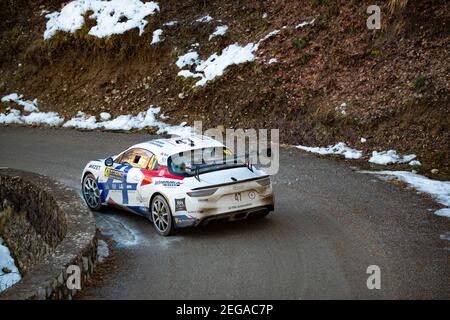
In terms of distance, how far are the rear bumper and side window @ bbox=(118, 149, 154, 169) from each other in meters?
1.73

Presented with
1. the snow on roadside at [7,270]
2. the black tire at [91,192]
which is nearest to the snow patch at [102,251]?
the black tire at [91,192]

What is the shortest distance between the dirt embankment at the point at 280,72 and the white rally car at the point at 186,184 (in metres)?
5.35

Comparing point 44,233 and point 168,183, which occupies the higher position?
point 168,183

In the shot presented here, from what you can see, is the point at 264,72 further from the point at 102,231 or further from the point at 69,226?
the point at 69,226

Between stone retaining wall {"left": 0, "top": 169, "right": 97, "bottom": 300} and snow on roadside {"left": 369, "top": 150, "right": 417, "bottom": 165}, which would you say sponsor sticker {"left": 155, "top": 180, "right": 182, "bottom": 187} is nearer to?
stone retaining wall {"left": 0, "top": 169, "right": 97, "bottom": 300}

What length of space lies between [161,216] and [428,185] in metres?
5.53

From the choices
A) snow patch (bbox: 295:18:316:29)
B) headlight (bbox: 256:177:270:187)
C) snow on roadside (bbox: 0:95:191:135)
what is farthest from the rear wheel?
snow patch (bbox: 295:18:316:29)

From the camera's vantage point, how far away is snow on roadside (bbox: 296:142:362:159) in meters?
15.9

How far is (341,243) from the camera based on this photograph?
10.3 metres

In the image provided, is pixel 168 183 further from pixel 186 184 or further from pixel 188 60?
pixel 188 60

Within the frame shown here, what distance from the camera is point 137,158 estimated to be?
39.1 feet

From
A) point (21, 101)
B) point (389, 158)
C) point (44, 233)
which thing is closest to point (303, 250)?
point (44, 233)

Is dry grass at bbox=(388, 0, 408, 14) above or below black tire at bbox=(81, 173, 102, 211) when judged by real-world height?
above

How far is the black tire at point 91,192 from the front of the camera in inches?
505
